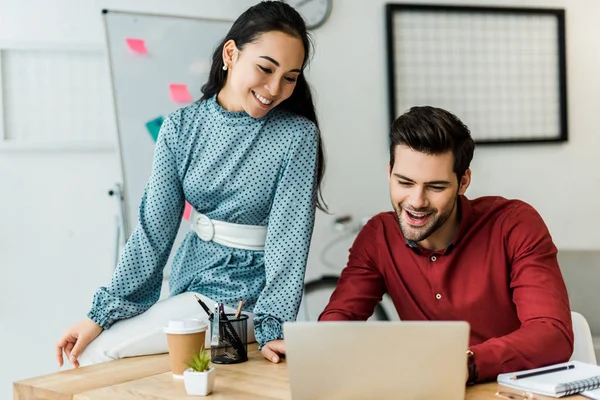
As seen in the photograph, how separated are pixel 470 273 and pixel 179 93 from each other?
163 centimetres

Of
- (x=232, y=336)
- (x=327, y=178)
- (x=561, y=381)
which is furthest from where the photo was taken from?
(x=327, y=178)

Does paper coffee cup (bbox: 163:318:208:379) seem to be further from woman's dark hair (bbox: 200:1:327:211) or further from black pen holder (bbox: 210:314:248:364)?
woman's dark hair (bbox: 200:1:327:211)

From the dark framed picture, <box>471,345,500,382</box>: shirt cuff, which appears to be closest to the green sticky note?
the dark framed picture

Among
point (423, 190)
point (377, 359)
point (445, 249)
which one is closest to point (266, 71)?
point (423, 190)

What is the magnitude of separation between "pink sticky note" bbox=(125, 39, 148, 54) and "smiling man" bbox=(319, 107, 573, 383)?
149 centimetres

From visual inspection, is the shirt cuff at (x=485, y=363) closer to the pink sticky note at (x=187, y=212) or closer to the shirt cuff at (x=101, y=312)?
the shirt cuff at (x=101, y=312)

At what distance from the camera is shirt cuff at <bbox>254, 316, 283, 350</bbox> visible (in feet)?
5.07

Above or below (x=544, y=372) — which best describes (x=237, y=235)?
above

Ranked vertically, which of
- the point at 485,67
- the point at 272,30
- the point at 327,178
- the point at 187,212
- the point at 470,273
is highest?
the point at 485,67

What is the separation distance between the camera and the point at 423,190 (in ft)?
5.21

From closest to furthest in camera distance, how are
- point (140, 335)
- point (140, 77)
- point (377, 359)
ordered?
point (377, 359)
point (140, 335)
point (140, 77)

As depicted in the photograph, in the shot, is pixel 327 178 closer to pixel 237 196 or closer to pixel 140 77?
pixel 140 77

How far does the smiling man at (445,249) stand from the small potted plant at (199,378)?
472 mm

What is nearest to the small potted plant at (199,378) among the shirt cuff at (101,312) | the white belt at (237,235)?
the shirt cuff at (101,312)
